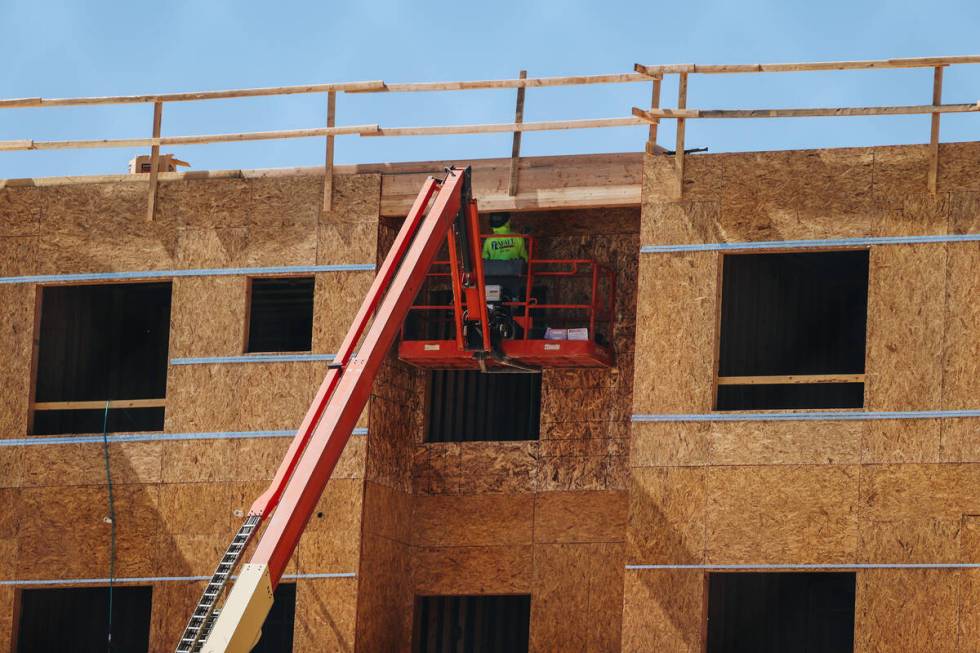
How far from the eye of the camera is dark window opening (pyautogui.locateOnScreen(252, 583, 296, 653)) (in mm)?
22047

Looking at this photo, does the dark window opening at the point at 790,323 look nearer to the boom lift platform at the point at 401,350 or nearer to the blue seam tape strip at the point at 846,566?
the boom lift platform at the point at 401,350

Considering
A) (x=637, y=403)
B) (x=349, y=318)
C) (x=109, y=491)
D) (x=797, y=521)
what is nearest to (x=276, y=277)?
(x=349, y=318)

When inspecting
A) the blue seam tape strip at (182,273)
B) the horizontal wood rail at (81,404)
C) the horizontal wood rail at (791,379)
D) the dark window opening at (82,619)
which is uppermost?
the blue seam tape strip at (182,273)

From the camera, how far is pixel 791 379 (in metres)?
20.6

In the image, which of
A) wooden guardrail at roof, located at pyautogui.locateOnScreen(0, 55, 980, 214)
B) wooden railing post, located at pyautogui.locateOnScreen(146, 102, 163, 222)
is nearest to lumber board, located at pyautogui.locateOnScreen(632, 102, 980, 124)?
wooden guardrail at roof, located at pyautogui.locateOnScreen(0, 55, 980, 214)

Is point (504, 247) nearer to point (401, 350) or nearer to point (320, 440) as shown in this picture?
point (401, 350)

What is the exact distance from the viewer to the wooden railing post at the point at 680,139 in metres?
21.0

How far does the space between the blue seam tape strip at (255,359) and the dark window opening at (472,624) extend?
335 centimetres

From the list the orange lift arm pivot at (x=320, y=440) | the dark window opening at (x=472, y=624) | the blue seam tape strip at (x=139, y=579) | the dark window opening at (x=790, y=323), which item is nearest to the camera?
the orange lift arm pivot at (x=320, y=440)

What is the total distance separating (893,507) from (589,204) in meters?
5.08

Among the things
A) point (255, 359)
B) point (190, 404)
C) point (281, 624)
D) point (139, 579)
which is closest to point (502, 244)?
point (255, 359)

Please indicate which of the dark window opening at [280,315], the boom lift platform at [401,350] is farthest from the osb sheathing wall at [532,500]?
the dark window opening at [280,315]

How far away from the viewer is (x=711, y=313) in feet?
67.7

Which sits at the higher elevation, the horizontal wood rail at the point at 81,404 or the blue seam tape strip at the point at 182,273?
the blue seam tape strip at the point at 182,273
